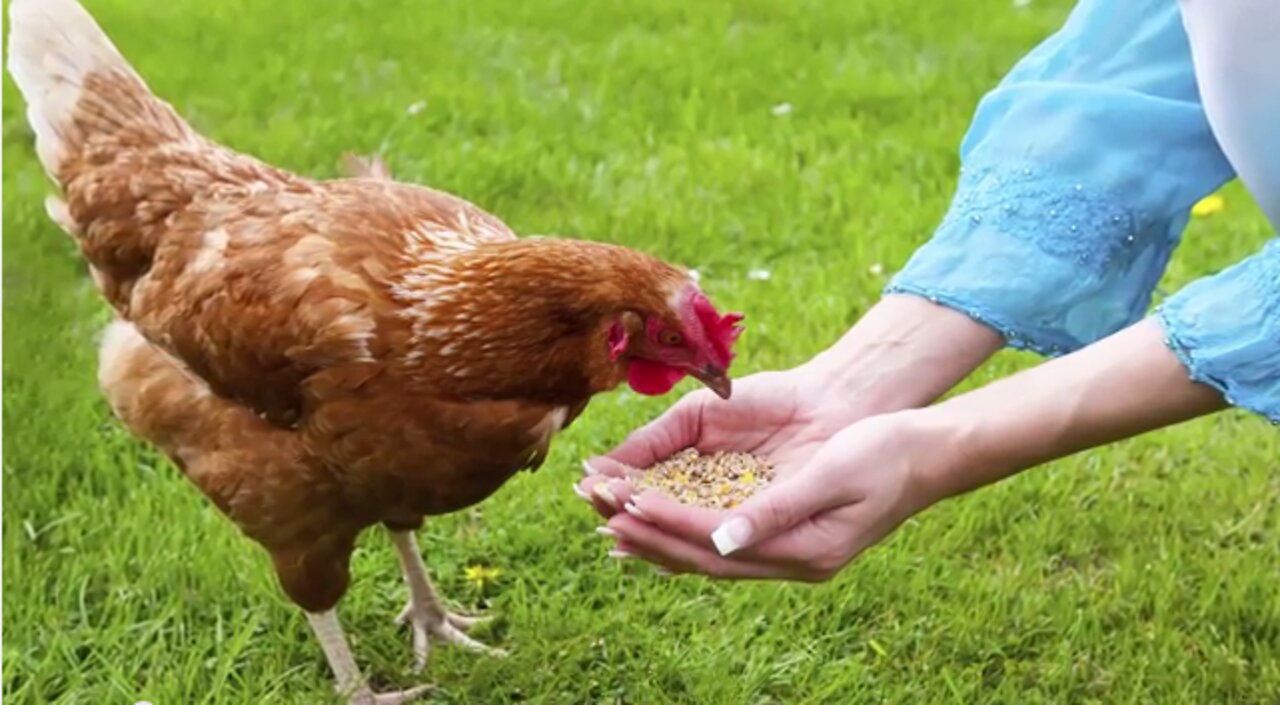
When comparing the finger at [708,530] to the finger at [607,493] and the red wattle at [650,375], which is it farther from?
the red wattle at [650,375]

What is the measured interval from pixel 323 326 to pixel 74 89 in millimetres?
759

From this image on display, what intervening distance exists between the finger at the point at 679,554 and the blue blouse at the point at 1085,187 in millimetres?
552

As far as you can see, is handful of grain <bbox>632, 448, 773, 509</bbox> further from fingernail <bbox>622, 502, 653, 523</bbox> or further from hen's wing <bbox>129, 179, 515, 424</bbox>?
hen's wing <bbox>129, 179, 515, 424</bbox>

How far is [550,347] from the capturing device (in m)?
2.01

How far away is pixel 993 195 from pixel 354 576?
130cm

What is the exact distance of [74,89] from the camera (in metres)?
2.51

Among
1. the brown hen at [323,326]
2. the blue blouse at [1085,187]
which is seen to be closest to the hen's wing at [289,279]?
the brown hen at [323,326]

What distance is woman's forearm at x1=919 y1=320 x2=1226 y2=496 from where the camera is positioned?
1.84 meters

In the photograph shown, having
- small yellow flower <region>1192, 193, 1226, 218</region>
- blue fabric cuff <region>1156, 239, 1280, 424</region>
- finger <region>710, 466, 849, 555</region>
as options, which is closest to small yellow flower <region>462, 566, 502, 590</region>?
finger <region>710, 466, 849, 555</region>

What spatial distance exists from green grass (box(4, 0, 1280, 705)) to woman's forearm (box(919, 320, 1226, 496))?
2.40 feet

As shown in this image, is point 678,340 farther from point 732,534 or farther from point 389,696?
point 389,696

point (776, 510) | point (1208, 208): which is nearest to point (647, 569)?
point (776, 510)

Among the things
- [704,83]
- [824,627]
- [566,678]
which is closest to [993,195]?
[824,627]

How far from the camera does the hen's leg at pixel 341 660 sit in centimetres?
243
